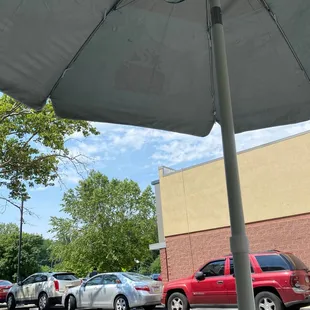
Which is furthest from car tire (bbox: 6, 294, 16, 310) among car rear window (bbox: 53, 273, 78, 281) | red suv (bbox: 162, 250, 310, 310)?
red suv (bbox: 162, 250, 310, 310)

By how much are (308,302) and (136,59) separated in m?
8.31

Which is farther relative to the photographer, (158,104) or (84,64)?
(158,104)

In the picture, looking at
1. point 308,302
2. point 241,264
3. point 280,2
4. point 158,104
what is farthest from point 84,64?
point 308,302

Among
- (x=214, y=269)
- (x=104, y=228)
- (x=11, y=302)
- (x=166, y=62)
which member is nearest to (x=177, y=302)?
(x=214, y=269)

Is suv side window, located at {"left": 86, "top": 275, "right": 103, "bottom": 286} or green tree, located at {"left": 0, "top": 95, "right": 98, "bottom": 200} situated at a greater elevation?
green tree, located at {"left": 0, "top": 95, "right": 98, "bottom": 200}

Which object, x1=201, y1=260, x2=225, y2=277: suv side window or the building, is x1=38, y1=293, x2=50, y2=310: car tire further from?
x1=201, y1=260, x2=225, y2=277: suv side window

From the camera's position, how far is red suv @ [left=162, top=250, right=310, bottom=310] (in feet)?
30.1

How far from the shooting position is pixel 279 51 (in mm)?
3205

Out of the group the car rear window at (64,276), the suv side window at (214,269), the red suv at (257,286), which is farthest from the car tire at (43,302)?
the suv side window at (214,269)

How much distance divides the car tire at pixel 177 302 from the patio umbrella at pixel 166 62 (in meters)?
8.87

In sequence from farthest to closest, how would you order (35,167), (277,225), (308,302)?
(277,225), (35,167), (308,302)

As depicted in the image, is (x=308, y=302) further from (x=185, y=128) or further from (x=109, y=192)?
(x=109, y=192)

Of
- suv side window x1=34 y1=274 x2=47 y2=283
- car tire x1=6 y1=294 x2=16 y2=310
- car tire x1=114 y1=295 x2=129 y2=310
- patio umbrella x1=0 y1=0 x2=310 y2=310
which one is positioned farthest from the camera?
car tire x1=6 y1=294 x2=16 y2=310

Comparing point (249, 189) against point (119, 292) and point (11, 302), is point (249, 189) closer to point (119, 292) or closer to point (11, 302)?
point (119, 292)
